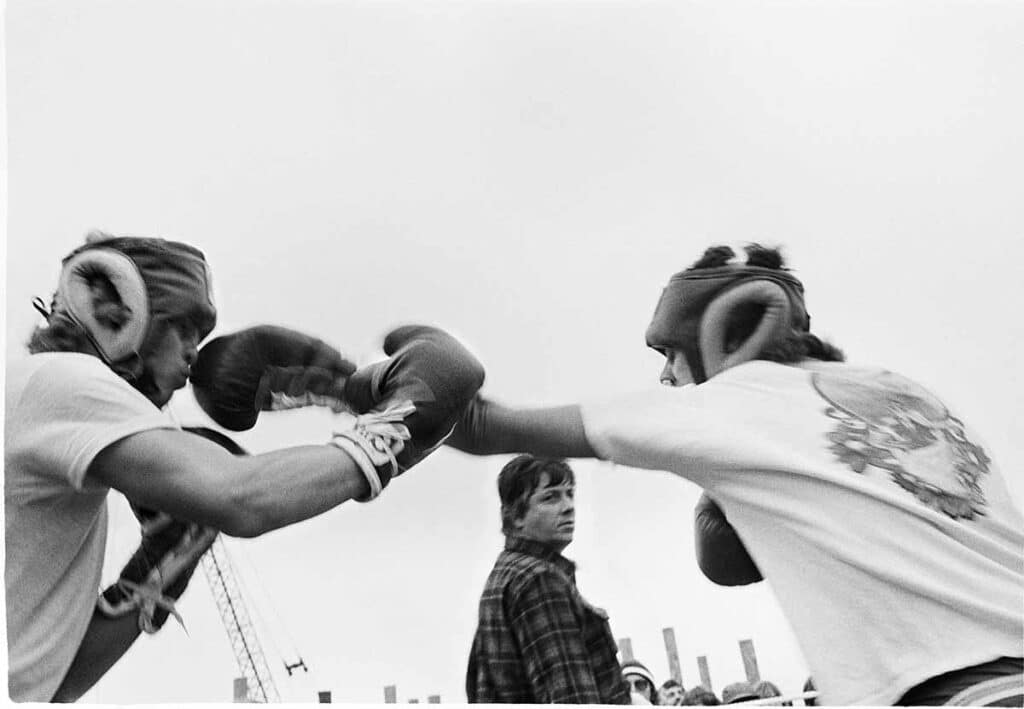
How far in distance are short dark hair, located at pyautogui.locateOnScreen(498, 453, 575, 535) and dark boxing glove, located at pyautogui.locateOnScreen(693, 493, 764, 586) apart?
278 mm

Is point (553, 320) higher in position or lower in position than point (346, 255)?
lower

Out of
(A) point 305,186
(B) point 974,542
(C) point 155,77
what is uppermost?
(C) point 155,77

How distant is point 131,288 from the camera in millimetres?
2170

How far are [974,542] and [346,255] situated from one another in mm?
1434

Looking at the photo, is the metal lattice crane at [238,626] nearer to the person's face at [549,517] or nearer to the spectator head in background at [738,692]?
the person's face at [549,517]

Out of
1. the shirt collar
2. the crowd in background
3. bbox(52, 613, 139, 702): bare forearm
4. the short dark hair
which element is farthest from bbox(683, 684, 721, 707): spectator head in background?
bbox(52, 613, 139, 702): bare forearm

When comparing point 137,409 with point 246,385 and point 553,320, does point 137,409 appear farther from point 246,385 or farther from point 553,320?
point 553,320

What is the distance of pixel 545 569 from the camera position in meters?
2.13

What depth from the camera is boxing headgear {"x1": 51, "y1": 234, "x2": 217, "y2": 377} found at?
214 cm

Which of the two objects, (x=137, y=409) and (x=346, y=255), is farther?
(x=346, y=255)

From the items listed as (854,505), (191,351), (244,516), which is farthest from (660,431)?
(191,351)

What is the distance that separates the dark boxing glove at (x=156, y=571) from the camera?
2.11m

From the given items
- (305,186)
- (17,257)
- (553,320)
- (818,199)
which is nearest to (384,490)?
(553,320)

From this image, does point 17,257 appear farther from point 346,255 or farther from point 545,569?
point 545,569
